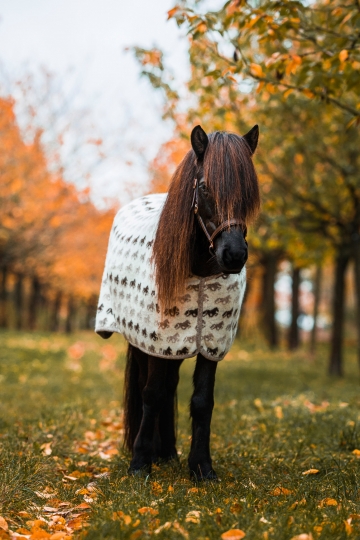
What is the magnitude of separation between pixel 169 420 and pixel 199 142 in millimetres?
2432

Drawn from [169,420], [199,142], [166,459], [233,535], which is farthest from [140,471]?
[199,142]

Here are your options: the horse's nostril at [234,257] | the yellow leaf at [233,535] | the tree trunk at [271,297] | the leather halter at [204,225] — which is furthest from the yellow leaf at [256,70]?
the tree trunk at [271,297]

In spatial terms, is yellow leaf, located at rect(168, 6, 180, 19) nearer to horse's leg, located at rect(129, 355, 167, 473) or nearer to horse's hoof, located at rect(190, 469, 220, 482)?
horse's leg, located at rect(129, 355, 167, 473)

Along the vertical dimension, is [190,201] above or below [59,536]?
above

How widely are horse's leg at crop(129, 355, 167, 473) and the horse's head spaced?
3.33ft

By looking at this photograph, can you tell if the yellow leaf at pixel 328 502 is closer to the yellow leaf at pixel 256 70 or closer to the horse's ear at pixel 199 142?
the horse's ear at pixel 199 142

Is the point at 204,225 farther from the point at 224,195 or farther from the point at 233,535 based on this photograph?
the point at 233,535

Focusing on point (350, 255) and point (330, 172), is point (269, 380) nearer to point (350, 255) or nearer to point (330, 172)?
point (350, 255)

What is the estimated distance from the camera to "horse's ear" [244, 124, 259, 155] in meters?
3.84

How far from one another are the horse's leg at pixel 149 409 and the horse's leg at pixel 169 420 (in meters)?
0.39

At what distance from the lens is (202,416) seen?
13.4 feet

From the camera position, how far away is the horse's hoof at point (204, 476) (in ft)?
13.0

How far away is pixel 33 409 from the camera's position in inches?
291

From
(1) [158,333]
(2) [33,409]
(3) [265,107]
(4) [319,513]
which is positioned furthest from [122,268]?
(3) [265,107]
